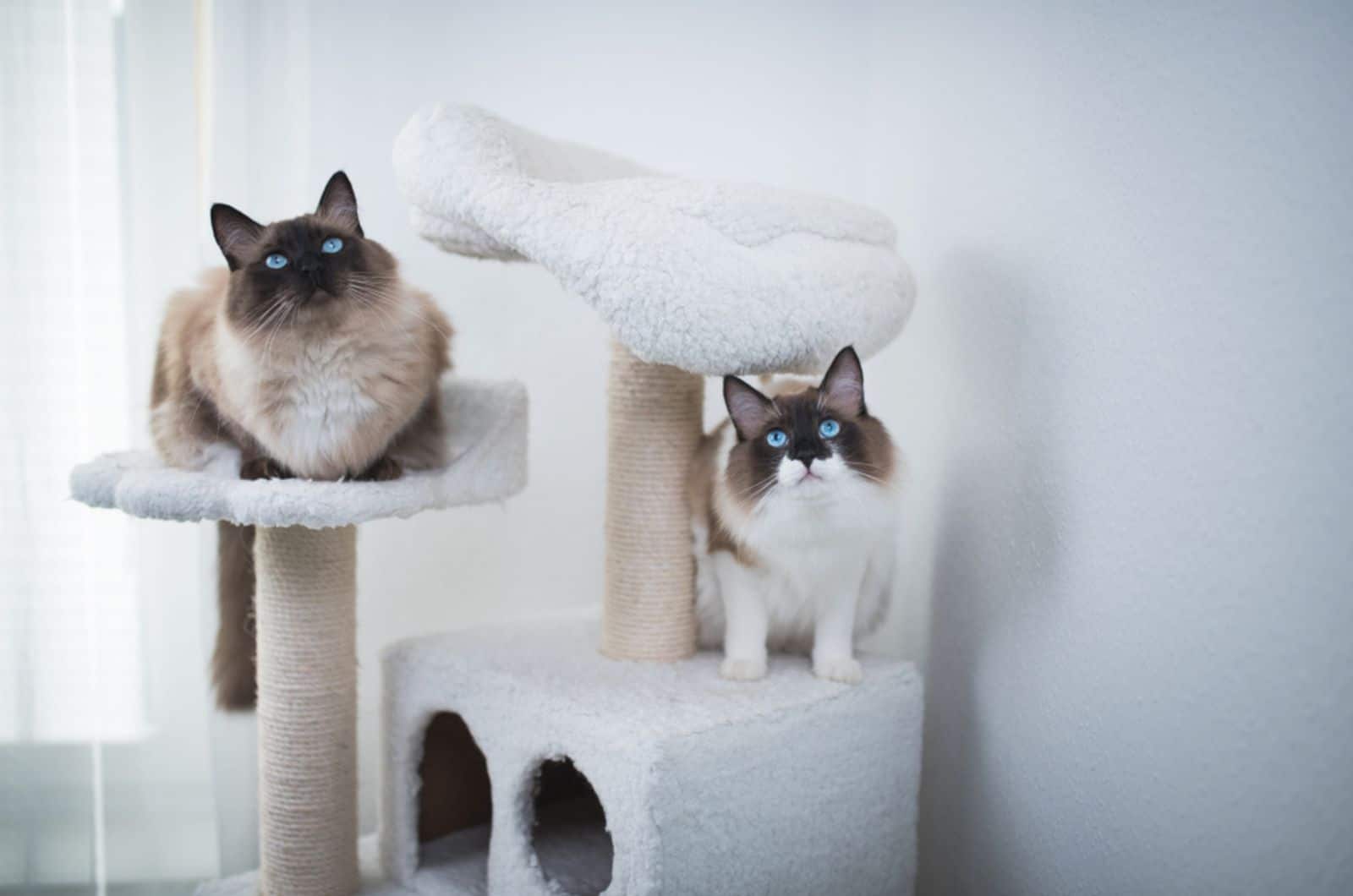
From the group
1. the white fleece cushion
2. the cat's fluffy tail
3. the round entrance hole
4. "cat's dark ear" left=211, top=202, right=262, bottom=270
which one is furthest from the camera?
the cat's fluffy tail

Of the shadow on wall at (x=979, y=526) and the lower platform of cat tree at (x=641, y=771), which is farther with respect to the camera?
the shadow on wall at (x=979, y=526)

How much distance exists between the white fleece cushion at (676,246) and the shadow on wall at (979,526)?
0.72 ft

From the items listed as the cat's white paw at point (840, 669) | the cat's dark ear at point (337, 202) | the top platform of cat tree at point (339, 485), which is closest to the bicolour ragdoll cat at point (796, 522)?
the cat's white paw at point (840, 669)

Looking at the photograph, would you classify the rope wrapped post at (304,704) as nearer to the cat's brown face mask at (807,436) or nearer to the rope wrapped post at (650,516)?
the rope wrapped post at (650,516)

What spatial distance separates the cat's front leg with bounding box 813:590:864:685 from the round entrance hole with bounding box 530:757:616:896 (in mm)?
369

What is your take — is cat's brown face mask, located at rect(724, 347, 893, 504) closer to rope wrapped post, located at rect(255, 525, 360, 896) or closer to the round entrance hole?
the round entrance hole

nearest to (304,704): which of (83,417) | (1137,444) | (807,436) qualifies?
(83,417)

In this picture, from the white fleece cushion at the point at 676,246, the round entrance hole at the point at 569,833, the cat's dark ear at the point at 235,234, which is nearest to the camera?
the white fleece cushion at the point at 676,246

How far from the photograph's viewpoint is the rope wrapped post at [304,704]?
1.34m

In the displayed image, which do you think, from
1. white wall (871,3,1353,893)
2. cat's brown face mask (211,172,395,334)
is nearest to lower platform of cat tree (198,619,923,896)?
white wall (871,3,1353,893)

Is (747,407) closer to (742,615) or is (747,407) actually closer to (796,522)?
(796,522)

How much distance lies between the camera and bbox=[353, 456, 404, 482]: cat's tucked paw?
1318 mm

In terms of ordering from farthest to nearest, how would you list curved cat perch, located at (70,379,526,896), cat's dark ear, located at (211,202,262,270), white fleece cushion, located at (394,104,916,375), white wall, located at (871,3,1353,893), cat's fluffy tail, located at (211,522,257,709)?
1. cat's fluffy tail, located at (211,522,257,709)
2. curved cat perch, located at (70,379,526,896)
3. cat's dark ear, located at (211,202,262,270)
4. white fleece cushion, located at (394,104,916,375)
5. white wall, located at (871,3,1353,893)

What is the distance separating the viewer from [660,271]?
109 cm
